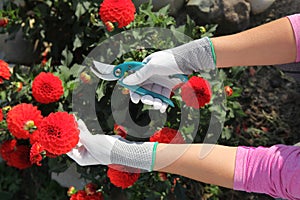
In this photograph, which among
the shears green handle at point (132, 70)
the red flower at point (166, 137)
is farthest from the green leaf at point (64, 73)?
the red flower at point (166, 137)

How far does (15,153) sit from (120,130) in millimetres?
450

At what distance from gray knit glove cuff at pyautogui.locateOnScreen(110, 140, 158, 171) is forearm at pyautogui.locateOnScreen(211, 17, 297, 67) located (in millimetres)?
323

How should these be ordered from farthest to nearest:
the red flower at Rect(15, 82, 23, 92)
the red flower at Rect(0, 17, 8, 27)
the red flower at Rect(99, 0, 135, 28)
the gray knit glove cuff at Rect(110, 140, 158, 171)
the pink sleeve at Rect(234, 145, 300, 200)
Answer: the red flower at Rect(0, 17, 8, 27) → the red flower at Rect(15, 82, 23, 92) → the red flower at Rect(99, 0, 135, 28) → the gray knit glove cuff at Rect(110, 140, 158, 171) → the pink sleeve at Rect(234, 145, 300, 200)

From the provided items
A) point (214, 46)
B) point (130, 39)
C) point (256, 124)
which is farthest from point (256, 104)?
point (214, 46)

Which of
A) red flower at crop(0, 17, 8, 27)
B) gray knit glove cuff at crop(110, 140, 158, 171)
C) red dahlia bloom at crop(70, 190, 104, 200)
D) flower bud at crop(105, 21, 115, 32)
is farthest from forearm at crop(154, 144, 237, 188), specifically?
red flower at crop(0, 17, 8, 27)

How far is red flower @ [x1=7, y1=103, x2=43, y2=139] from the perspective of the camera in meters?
1.57

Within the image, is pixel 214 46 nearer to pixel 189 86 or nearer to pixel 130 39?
pixel 189 86

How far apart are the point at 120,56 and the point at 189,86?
27 centimetres

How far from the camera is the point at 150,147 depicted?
54.3 inches

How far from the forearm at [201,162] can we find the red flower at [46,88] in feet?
1.57

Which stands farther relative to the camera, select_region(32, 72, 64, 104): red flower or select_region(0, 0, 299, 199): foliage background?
select_region(0, 0, 299, 199): foliage background

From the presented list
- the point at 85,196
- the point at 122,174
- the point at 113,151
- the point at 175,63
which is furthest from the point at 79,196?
the point at 175,63

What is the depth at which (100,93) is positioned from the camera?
171cm

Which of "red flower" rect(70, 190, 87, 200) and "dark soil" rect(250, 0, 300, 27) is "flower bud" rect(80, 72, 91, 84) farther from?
"dark soil" rect(250, 0, 300, 27)
